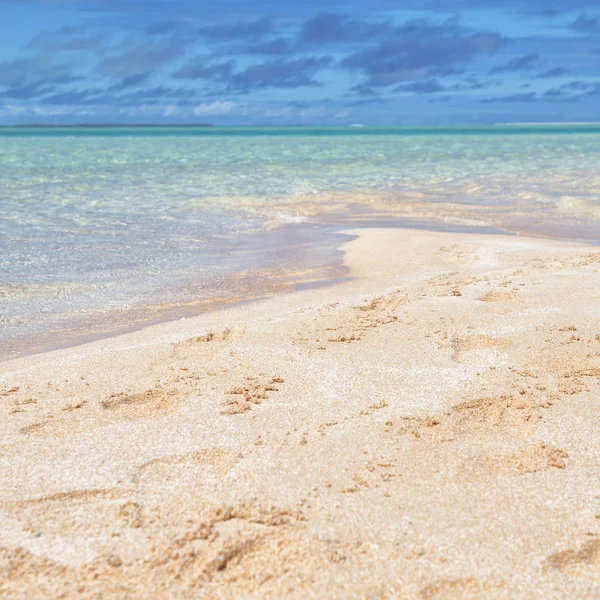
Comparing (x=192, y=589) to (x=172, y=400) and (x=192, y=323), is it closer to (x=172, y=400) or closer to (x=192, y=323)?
(x=172, y=400)

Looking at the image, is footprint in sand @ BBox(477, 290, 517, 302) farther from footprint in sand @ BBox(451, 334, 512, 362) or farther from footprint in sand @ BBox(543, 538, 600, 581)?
footprint in sand @ BBox(543, 538, 600, 581)

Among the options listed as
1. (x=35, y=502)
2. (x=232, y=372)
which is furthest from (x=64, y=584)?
(x=232, y=372)

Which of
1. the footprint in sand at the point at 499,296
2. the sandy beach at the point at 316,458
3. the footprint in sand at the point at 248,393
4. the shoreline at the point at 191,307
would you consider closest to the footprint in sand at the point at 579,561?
A: the sandy beach at the point at 316,458

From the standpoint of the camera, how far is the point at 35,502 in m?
2.47

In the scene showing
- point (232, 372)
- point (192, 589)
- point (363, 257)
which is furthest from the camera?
point (363, 257)

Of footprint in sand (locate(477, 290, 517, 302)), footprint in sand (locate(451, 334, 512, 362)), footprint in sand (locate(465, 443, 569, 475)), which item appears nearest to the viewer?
footprint in sand (locate(465, 443, 569, 475))

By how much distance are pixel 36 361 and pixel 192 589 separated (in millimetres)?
2639

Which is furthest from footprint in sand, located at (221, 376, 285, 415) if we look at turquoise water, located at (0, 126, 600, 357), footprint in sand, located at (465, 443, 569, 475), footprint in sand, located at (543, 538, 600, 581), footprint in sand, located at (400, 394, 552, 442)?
turquoise water, located at (0, 126, 600, 357)

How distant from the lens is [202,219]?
10.7 m

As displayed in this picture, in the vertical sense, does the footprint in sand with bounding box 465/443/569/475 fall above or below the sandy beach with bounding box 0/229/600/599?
below

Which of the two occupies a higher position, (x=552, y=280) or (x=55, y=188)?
(x=55, y=188)

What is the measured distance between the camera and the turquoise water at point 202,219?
6.26 m

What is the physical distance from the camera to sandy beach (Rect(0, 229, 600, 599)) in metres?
2.14

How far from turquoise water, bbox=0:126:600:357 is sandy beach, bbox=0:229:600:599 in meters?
1.57
